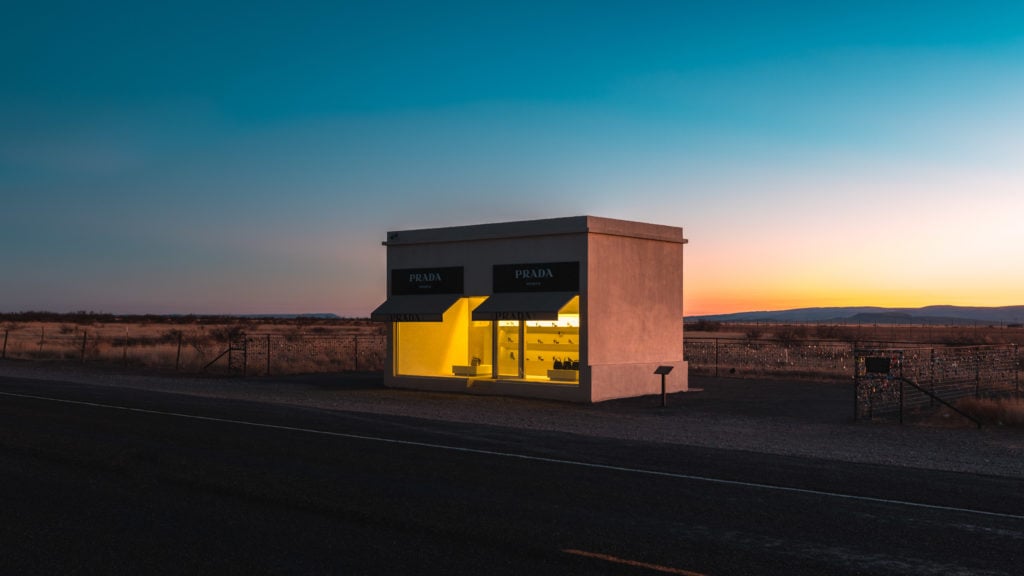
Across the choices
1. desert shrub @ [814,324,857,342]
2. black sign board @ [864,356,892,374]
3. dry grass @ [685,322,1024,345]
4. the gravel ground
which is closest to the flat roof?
the gravel ground

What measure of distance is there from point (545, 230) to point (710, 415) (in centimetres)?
676

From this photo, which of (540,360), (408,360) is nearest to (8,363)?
(408,360)

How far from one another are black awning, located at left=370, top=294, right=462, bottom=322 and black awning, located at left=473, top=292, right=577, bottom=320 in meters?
1.27

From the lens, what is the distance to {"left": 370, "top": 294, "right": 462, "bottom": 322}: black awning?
26.1 m

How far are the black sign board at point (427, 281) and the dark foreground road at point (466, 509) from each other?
39.1ft

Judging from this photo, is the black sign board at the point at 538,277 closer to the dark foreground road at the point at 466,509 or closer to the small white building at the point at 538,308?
the small white building at the point at 538,308

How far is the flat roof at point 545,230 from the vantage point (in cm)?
2361

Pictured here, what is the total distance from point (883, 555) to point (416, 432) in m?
9.67

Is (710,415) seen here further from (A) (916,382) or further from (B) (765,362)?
(B) (765,362)

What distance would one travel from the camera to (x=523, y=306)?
950 inches

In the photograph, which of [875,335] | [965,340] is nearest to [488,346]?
[965,340]

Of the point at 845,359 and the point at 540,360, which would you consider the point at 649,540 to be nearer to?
the point at 540,360

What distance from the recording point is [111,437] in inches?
551

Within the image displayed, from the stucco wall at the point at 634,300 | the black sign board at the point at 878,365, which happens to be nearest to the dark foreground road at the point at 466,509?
the black sign board at the point at 878,365
